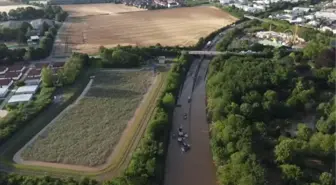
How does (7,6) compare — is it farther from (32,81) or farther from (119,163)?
(119,163)

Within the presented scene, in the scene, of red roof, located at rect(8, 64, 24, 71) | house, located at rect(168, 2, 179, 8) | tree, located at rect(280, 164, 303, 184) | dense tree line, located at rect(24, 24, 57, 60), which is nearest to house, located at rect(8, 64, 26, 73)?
red roof, located at rect(8, 64, 24, 71)

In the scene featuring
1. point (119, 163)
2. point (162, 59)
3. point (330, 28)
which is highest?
point (330, 28)

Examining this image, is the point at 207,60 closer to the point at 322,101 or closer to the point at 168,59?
the point at 168,59

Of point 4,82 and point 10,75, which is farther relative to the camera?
point 10,75

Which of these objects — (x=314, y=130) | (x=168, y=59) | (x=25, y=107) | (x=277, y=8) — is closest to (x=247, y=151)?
(x=314, y=130)

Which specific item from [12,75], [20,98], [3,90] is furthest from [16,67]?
[20,98]

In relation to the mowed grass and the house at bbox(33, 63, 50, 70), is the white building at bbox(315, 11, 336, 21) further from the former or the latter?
the house at bbox(33, 63, 50, 70)
